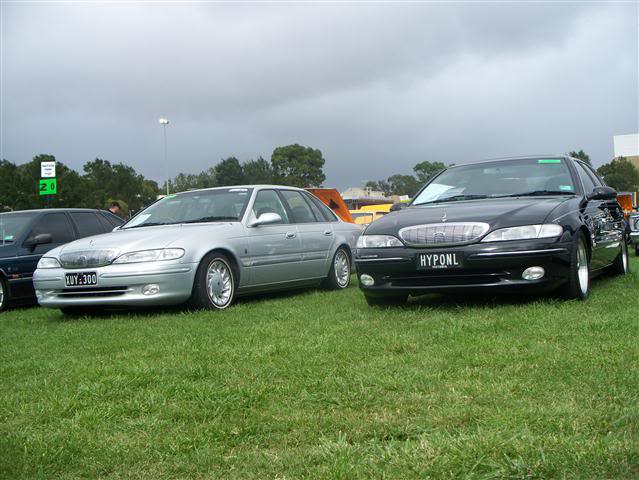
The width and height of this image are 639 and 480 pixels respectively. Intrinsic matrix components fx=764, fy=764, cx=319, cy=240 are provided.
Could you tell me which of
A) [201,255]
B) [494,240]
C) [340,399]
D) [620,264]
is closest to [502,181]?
[494,240]

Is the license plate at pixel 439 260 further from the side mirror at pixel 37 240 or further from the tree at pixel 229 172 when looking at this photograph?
the tree at pixel 229 172

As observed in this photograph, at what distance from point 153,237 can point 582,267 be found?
164 inches

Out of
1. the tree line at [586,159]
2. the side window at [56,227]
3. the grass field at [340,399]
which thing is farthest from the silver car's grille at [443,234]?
the tree line at [586,159]

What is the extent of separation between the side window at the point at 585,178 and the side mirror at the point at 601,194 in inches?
3.1

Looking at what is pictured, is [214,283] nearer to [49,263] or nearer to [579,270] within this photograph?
[49,263]

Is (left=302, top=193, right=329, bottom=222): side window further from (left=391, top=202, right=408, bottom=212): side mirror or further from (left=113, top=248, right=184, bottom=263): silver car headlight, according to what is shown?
(left=113, top=248, right=184, bottom=263): silver car headlight

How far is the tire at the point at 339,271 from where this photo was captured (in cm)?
977

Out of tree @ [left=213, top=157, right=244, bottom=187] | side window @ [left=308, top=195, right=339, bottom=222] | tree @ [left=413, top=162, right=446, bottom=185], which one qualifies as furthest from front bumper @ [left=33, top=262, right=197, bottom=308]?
tree @ [left=413, top=162, right=446, bottom=185]

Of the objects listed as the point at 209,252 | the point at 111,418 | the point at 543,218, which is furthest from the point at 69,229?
the point at 111,418

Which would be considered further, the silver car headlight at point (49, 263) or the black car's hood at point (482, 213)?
the silver car headlight at point (49, 263)

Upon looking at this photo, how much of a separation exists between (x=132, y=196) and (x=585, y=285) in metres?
74.7

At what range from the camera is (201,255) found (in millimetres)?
7688

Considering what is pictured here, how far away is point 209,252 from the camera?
7.82m

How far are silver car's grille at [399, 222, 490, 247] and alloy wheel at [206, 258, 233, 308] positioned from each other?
221 centimetres
